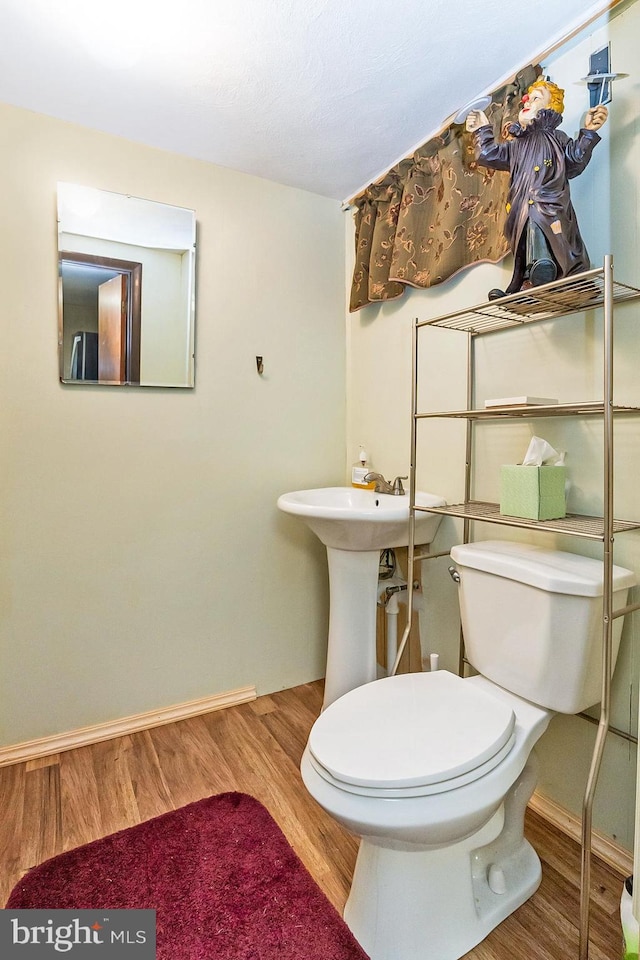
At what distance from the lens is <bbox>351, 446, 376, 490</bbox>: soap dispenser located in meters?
2.10

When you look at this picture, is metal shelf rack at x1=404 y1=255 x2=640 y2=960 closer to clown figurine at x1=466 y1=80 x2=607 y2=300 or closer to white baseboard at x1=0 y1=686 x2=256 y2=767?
clown figurine at x1=466 y1=80 x2=607 y2=300

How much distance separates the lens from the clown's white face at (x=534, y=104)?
1.23 m

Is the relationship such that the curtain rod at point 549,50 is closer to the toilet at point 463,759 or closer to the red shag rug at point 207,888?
the toilet at point 463,759

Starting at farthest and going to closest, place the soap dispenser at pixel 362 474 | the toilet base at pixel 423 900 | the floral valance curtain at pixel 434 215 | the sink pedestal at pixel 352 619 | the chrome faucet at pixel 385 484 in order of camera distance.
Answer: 1. the soap dispenser at pixel 362 474
2. the chrome faucet at pixel 385 484
3. the sink pedestal at pixel 352 619
4. the floral valance curtain at pixel 434 215
5. the toilet base at pixel 423 900

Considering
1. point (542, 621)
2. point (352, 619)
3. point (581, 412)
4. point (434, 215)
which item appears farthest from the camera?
point (352, 619)

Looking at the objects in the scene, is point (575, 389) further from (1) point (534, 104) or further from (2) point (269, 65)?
(2) point (269, 65)

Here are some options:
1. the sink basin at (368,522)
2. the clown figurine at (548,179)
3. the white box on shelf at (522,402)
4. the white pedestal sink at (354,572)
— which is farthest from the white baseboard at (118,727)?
the clown figurine at (548,179)

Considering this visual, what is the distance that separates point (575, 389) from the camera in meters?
1.39

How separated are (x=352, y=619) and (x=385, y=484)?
21.0 inches

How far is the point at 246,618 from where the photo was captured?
212 centimetres

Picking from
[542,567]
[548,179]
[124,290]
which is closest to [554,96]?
[548,179]

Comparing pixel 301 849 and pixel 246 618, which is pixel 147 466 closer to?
pixel 246 618

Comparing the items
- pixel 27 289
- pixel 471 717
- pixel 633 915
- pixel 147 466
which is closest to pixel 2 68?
pixel 27 289

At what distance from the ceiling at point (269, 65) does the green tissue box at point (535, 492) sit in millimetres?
1163
